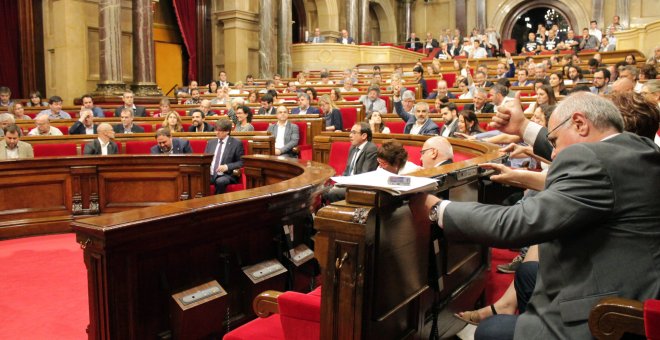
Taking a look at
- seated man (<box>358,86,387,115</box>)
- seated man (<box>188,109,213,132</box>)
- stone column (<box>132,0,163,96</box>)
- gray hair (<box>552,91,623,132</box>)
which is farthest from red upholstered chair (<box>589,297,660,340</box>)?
stone column (<box>132,0,163,96</box>)

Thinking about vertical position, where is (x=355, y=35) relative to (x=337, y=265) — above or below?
above

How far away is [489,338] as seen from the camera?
164cm

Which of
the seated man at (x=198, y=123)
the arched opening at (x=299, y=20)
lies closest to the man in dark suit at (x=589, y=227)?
the seated man at (x=198, y=123)

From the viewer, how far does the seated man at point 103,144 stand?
216 inches

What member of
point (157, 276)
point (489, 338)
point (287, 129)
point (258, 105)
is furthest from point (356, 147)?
point (258, 105)

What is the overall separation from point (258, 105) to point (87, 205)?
13.1 ft

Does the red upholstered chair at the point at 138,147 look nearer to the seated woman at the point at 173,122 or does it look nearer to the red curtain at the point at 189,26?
the seated woman at the point at 173,122

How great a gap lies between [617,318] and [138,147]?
5460 millimetres

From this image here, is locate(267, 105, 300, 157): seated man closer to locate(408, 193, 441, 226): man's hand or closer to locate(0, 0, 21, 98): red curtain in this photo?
locate(408, 193, 441, 226): man's hand

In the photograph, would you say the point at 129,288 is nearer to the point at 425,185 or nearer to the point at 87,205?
the point at 425,185

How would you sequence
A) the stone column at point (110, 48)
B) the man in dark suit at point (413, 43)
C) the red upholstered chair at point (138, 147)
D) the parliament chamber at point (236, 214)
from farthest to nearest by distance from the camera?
1. the man in dark suit at point (413, 43)
2. the stone column at point (110, 48)
3. the red upholstered chair at point (138, 147)
4. the parliament chamber at point (236, 214)

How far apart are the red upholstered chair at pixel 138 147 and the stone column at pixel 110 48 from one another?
15.5 ft

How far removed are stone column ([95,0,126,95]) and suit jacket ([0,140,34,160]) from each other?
5.11 meters

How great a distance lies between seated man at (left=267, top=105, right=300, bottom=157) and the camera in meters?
6.26
